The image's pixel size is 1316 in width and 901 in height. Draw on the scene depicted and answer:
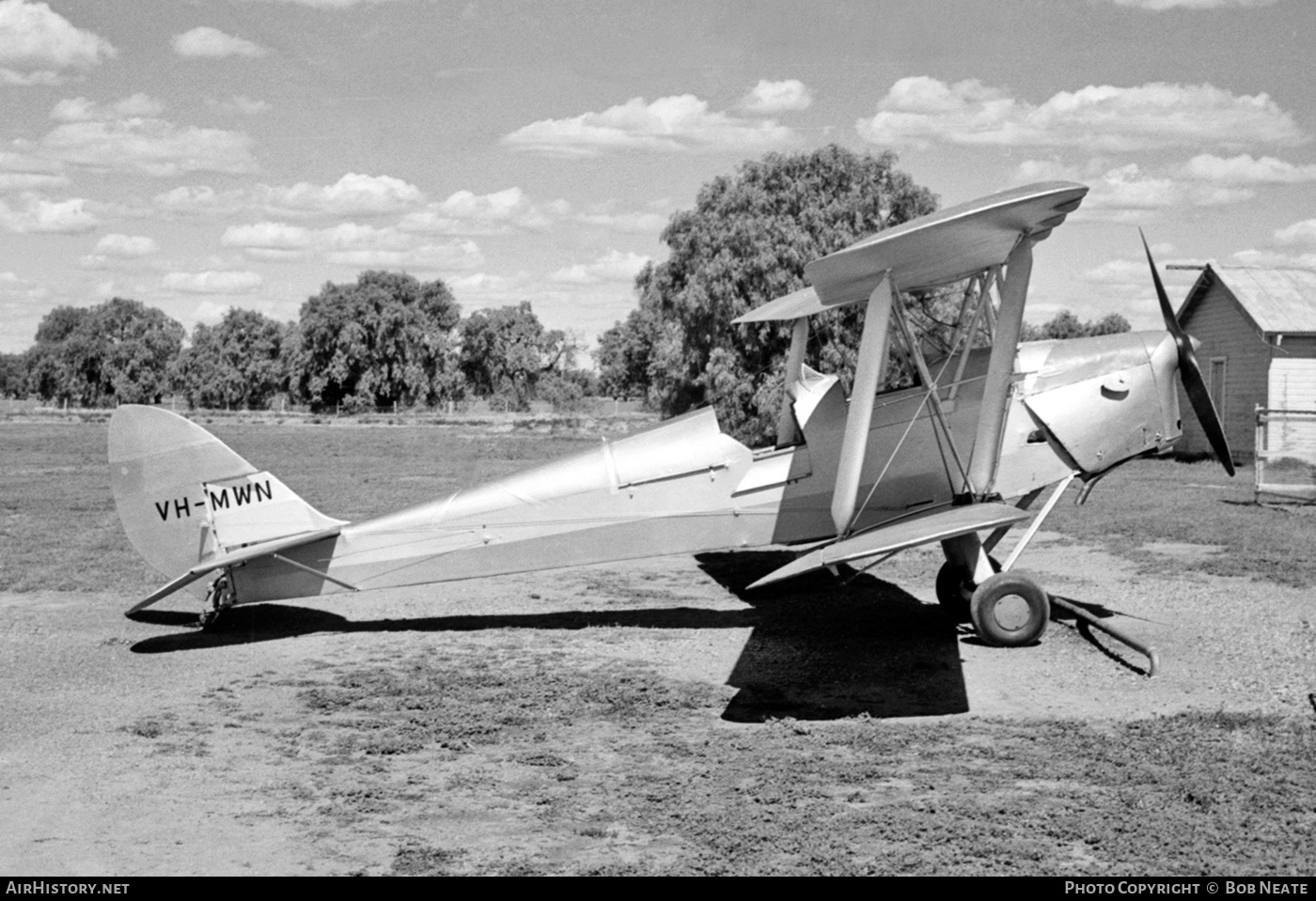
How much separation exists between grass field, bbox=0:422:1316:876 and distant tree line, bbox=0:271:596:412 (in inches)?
3163

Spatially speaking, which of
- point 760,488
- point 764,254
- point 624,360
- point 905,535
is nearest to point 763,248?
point 764,254

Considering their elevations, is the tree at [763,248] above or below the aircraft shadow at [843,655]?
above

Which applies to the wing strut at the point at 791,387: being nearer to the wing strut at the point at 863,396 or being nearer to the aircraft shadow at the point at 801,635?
the aircraft shadow at the point at 801,635

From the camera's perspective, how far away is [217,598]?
1037cm

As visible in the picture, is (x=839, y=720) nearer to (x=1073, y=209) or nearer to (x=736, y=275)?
(x=1073, y=209)

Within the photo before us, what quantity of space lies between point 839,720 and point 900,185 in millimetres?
25800

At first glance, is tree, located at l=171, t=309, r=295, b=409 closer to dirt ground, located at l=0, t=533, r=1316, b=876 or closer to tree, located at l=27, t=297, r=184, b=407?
tree, located at l=27, t=297, r=184, b=407

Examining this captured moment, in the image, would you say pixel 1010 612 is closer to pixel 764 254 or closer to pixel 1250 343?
pixel 764 254

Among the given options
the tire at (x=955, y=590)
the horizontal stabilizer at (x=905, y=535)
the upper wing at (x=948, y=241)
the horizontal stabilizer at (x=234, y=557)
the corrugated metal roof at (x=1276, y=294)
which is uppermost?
the corrugated metal roof at (x=1276, y=294)

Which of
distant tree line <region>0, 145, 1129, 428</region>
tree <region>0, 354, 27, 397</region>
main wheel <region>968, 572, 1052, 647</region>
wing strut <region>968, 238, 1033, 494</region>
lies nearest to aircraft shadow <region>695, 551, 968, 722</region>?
main wheel <region>968, 572, 1052, 647</region>

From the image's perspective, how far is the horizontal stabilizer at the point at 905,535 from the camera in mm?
7727

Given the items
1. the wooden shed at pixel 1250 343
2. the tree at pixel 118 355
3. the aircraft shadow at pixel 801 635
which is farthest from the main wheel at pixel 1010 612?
the tree at pixel 118 355

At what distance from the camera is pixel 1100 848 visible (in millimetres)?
5258

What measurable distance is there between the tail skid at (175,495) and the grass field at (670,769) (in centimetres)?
82
